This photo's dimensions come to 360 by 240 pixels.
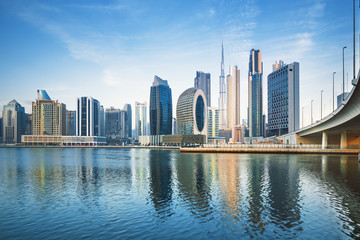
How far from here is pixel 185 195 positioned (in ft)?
108

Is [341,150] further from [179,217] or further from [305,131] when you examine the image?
[179,217]

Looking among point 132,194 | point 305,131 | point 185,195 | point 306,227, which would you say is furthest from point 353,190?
point 305,131

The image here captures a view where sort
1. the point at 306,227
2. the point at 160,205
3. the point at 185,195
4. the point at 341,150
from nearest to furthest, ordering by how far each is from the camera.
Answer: the point at 306,227 → the point at 160,205 → the point at 185,195 → the point at 341,150

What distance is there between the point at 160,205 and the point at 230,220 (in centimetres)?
822

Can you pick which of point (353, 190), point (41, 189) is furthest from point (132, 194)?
point (353, 190)

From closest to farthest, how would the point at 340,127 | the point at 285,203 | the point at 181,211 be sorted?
1. the point at 181,211
2. the point at 285,203
3. the point at 340,127

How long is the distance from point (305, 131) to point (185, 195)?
111902mm

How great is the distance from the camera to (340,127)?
314ft

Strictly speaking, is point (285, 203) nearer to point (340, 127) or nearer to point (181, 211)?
point (181, 211)

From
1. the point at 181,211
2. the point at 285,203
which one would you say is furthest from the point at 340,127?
the point at 181,211

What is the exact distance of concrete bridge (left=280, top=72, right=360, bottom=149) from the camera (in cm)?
5651

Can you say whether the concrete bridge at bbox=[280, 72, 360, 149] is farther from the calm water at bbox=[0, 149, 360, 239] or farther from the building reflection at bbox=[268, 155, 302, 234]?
the calm water at bbox=[0, 149, 360, 239]

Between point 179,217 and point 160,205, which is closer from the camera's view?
point 179,217

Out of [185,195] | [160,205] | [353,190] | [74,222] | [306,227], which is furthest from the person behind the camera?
[353,190]
